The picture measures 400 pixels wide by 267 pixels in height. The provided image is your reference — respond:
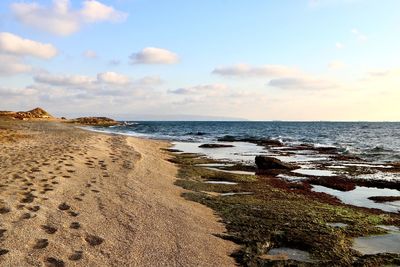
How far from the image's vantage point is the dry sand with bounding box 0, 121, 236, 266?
7.52 meters

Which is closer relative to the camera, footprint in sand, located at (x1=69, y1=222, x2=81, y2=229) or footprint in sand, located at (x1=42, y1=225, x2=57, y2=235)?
footprint in sand, located at (x1=42, y1=225, x2=57, y2=235)

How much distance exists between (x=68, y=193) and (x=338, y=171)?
1894cm

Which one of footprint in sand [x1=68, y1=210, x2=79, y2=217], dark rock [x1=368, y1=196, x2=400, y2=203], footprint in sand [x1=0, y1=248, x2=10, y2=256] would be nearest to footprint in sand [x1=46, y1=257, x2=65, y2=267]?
footprint in sand [x1=0, y1=248, x2=10, y2=256]

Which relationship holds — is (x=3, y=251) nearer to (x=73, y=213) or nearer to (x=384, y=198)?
(x=73, y=213)

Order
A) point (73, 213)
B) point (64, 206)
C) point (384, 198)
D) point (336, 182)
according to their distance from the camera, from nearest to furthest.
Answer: point (73, 213) → point (64, 206) → point (384, 198) → point (336, 182)

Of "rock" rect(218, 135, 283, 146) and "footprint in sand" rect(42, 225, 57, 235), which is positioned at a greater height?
"footprint in sand" rect(42, 225, 57, 235)

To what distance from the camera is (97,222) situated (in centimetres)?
941

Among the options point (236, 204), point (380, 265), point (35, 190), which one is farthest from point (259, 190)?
point (35, 190)

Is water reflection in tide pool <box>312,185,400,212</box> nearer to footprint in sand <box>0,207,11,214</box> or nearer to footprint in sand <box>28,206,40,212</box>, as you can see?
footprint in sand <box>28,206,40,212</box>

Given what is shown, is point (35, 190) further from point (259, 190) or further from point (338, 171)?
point (338, 171)

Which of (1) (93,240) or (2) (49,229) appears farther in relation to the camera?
(2) (49,229)

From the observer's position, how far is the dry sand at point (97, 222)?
296 inches

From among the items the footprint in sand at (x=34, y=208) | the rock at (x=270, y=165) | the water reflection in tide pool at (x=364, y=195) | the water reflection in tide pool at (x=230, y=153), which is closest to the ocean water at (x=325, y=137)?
the water reflection in tide pool at (x=230, y=153)

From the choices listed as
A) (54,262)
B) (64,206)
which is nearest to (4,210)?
(64,206)
